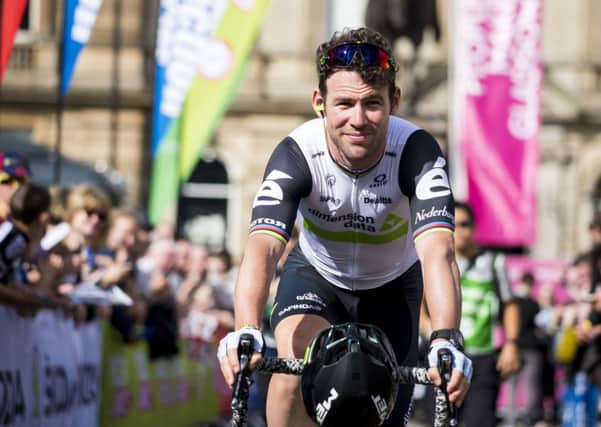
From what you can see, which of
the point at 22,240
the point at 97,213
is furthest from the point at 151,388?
the point at 22,240

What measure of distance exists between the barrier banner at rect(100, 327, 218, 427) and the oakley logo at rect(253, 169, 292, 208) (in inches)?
255

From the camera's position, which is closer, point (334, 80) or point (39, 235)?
point (334, 80)

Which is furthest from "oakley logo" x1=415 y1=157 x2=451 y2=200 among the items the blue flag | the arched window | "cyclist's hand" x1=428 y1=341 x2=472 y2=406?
the arched window

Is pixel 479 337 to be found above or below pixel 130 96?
below

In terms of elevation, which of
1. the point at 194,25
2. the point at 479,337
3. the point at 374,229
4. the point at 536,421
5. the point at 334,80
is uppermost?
the point at 194,25

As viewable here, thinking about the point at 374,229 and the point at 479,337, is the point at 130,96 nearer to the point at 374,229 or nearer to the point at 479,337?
the point at 479,337

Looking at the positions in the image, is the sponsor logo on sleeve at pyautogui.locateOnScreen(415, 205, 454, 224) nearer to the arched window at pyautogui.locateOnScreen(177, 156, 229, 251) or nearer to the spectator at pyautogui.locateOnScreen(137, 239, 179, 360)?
the spectator at pyautogui.locateOnScreen(137, 239, 179, 360)

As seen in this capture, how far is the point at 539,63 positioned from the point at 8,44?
11117 mm

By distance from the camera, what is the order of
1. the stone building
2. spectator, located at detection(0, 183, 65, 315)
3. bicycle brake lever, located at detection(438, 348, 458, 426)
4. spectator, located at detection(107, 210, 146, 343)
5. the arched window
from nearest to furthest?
1. bicycle brake lever, located at detection(438, 348, 458, 426)
2. spectator, located at detection(0, 183, 65, 315)
3. spectator, located at detection(107, 210, 146, 343)
4. the stone building
5. the arched window

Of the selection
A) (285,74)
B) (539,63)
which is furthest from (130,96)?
(539,63)

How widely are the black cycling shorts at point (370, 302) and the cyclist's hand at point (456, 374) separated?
4.05ft

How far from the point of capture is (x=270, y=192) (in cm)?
554

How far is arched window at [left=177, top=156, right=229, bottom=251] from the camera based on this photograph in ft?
134

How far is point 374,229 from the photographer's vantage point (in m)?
6.00
